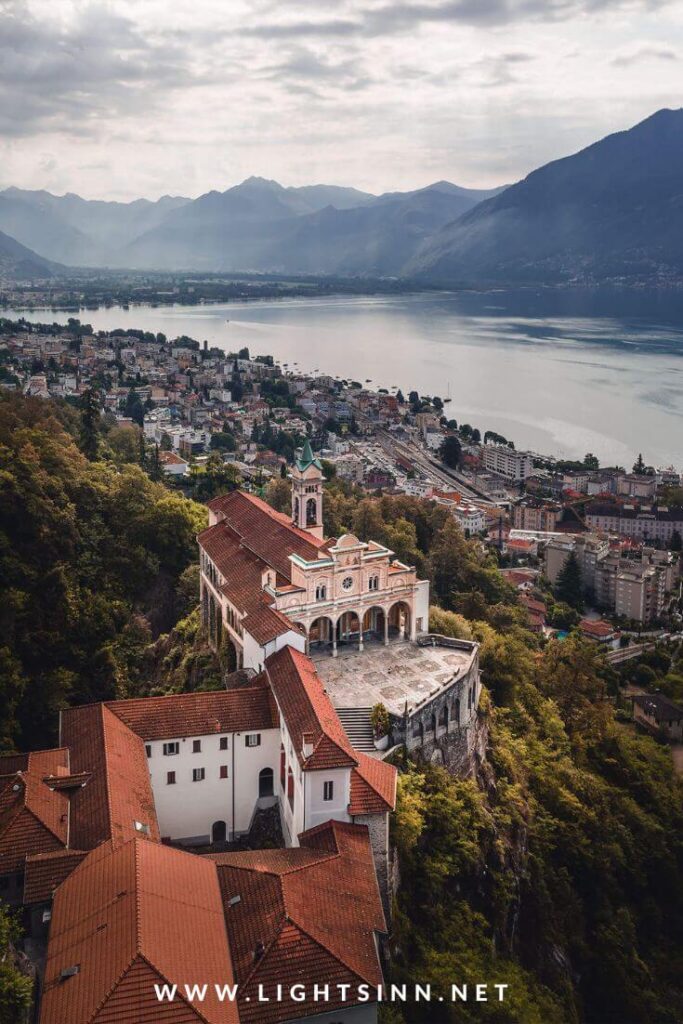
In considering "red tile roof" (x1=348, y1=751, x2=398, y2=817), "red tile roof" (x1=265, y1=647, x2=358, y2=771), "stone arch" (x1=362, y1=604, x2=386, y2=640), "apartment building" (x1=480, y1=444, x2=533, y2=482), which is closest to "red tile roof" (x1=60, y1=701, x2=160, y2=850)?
"red tile roof" (x1=265, y1=647, x2=358, y2=771)

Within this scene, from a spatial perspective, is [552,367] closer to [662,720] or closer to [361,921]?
[662,720]

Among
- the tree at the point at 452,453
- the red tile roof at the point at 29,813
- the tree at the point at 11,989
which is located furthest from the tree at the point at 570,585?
the tree at the point at 11,989

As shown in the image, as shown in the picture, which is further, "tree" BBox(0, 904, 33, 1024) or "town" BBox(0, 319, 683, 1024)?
"town" BBox(0, 319, 683, 1024)

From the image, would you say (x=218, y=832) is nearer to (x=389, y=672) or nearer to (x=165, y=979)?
(x=389, y=672)

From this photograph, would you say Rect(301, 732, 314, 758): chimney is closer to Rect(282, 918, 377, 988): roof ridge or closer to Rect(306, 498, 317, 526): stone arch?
Rect(282, 918, 377, 988): roof ridge

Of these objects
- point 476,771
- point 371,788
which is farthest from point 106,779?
point 476,771

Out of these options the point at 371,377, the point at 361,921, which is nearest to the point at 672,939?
the point at 361,921
